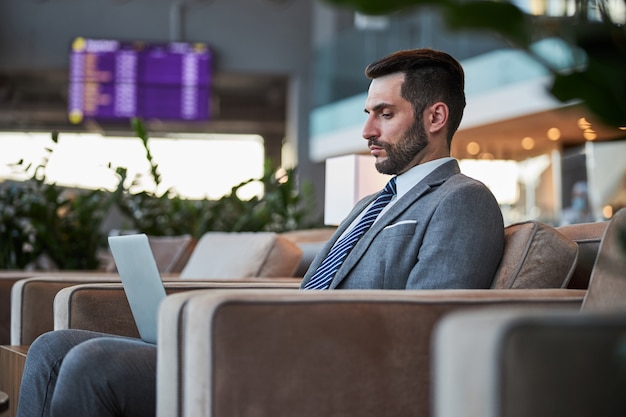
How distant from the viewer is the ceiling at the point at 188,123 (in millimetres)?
12195

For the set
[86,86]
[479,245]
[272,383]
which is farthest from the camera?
[86,86]

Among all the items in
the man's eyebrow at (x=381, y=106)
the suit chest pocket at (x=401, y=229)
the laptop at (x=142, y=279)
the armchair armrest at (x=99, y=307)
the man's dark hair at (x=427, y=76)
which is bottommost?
the armchair armrest at (x=99, y=307)

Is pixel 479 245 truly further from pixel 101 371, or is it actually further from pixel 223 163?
pixel 223 163

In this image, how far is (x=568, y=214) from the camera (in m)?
10.4

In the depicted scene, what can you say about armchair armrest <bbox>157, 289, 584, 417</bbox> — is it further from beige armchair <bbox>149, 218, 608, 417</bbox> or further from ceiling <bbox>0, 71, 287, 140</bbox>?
ceiling <bbox>0, 71, 287, 140</bbox>

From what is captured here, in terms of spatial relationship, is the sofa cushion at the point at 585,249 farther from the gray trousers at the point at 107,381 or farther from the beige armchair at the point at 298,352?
the gray trousers at the point at 107,381

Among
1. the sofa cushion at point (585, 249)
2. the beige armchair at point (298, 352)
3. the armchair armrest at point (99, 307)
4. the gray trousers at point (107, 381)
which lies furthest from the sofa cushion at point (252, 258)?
the beige armchair at point (298, 352)

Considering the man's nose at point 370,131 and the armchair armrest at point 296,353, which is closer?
the armchair armrest at point 296,353

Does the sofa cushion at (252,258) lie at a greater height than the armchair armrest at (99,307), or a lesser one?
lesser

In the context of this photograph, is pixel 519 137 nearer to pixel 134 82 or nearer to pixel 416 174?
pixel 134 82

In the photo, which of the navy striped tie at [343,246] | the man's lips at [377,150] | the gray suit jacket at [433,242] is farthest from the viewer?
the man's lips at [377,150]

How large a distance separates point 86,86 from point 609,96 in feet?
32.2

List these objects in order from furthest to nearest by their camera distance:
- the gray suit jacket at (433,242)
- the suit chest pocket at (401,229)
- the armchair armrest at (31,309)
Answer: the armchair armrest at (31,309), the suit chest pocket at (401,229), the gray suit jacket at (433,242)

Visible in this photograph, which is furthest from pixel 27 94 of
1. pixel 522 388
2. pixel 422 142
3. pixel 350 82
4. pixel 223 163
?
pixel 522 388
